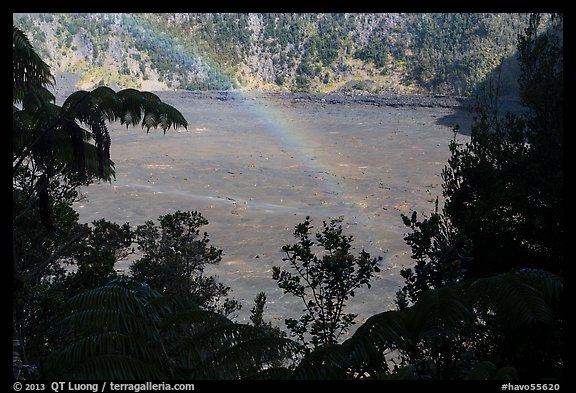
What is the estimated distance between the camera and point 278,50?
75.9m

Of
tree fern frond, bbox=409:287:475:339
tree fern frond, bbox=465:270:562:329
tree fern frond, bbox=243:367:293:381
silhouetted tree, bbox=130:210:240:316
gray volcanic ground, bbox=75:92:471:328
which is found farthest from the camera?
gray volcanic ground, bbox=75:92:471:328

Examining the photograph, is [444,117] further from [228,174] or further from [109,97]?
→ [109,97]

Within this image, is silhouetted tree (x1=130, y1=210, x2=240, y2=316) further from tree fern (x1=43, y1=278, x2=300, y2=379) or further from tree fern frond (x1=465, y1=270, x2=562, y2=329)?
tree fern frond (x1=465, y1=270, x2=562, y2=329)

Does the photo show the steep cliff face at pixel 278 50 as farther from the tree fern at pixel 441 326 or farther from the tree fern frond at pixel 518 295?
the tree fern at pixel 441 326

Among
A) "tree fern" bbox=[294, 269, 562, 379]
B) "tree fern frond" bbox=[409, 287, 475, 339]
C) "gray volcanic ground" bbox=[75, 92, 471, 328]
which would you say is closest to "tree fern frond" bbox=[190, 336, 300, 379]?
"tree fern" bbox=[294, 269, 562, 379]

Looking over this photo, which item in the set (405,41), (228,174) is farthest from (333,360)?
(405,41)

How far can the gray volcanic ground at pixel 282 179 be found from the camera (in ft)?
58.4

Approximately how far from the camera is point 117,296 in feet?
13.3

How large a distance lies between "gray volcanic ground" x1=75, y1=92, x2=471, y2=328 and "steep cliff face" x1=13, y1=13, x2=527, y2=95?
52.5ft

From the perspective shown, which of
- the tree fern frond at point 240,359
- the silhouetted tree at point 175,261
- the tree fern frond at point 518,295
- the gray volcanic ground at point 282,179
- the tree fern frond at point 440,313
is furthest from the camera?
the gray volcanic ground at point 282,179

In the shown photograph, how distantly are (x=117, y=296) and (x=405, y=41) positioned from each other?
74.4 m

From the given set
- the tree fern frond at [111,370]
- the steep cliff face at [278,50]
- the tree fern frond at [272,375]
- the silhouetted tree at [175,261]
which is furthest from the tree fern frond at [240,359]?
the steep cliff face at [278,50]

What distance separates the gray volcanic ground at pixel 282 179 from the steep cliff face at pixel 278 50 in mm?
15991

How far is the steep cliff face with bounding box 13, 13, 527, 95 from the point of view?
6650cm
